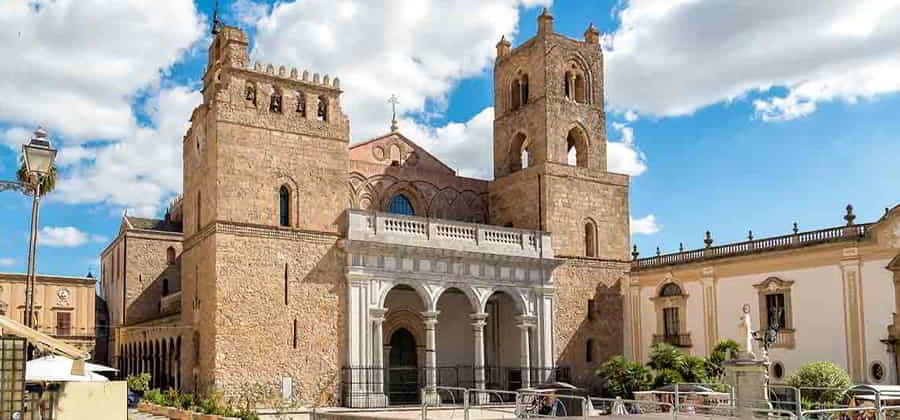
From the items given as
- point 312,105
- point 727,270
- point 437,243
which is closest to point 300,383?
point 437,243

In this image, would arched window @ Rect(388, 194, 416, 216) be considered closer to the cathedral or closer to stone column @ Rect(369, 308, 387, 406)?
the cathedral

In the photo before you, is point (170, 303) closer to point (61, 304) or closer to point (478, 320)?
point (61, 304)

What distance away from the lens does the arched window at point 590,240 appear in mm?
35438

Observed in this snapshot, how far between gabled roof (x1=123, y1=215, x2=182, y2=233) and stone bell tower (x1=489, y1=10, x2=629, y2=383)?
1881 centimetres

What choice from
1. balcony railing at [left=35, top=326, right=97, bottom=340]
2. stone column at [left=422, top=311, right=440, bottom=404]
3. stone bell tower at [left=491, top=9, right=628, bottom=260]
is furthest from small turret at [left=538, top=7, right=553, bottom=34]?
→ balcony railing at [left=35, top=326, right=97, bottom=340]

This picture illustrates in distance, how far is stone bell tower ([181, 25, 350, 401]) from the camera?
26.7 metres

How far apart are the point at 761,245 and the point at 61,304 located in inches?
1232

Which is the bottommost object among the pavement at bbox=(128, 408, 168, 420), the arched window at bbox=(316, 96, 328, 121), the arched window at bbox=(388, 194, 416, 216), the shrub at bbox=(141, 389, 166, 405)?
the pavement at bbox=(128, 408, 168, 420)

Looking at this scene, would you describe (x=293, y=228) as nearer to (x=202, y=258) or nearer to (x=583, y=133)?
(x=202, y=258)

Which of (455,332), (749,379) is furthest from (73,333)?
(749,379)

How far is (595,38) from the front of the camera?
37.6 m

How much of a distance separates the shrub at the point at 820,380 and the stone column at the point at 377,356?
12.4 metres

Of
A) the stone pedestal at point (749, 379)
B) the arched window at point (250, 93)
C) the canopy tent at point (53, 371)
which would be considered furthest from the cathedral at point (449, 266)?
the canopy tent at point (53, 371)

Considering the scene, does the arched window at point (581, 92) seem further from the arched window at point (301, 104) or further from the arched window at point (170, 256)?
the arched window at point (170, 256)
